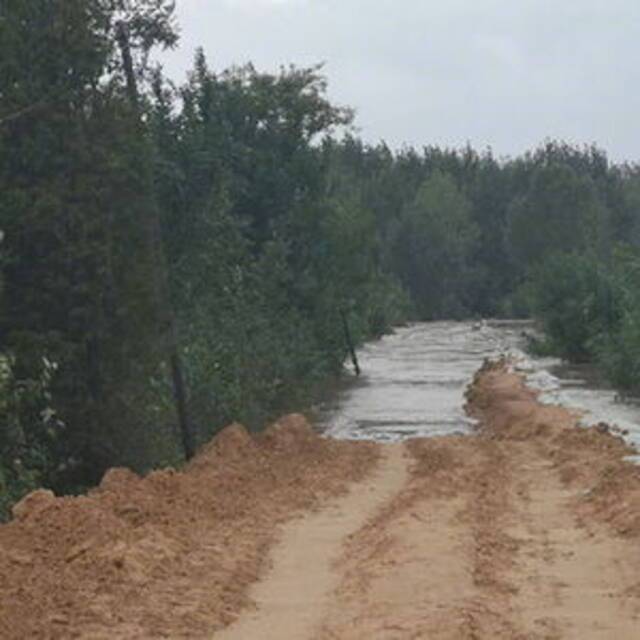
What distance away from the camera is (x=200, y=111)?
36.6 meters

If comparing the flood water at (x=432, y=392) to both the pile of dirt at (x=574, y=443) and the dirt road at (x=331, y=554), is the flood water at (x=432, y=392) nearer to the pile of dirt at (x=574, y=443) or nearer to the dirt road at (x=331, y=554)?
the pile of dirt at (x=574, y=443)

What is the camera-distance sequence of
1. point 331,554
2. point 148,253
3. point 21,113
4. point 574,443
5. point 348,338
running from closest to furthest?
point 331,554 < point 21,113 < point 148,253 < point 574,443 < point 348,338

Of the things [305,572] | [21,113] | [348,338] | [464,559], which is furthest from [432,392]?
[305,572]

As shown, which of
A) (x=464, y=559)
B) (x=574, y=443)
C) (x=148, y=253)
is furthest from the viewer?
(x=574, y=443)

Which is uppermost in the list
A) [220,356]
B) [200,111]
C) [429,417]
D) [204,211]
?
[200,111]

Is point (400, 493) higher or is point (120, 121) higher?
point (120, 121)

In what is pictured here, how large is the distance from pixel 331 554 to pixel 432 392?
26769 mm

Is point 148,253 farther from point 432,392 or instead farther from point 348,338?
point 348,338

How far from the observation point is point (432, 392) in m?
39.1


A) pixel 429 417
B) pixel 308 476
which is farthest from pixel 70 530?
pixel 429 417

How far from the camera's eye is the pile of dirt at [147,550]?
9430mm

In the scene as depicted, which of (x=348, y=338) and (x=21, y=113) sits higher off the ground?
(x=21, y=113)

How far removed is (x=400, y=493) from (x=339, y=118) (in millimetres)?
29190

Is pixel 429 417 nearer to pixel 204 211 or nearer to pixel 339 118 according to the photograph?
pixel 204 211
